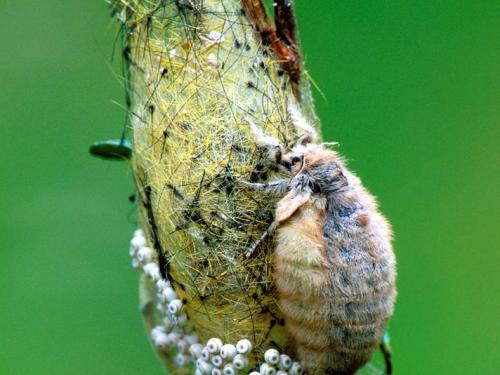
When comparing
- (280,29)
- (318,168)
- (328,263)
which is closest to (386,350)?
(328,263)

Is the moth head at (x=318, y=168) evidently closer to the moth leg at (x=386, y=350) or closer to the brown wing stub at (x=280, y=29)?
the brown wing stub at (x=280, y=29)

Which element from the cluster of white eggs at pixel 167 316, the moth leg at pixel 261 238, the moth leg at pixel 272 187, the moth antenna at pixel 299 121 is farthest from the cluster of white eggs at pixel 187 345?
the moth antenna at pixel 299 121

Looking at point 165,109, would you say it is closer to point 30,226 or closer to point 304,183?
point 304,183

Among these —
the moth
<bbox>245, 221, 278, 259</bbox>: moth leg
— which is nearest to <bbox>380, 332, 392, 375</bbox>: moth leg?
the moth

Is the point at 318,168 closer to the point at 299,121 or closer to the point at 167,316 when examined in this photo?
the point at 299,121

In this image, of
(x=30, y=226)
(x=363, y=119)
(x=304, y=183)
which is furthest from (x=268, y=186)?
(x=30, y=226)

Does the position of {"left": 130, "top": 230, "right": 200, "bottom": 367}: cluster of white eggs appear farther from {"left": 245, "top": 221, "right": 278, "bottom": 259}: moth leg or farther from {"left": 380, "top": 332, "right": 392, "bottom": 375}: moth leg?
{"left": 380, "top": 332, "right": 392, "bottom": 375}: moth leg
